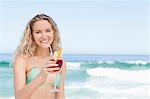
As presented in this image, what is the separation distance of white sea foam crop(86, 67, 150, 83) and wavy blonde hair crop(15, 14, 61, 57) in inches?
161

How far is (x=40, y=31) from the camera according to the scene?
6.24 ft

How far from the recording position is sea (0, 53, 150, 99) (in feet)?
17.8

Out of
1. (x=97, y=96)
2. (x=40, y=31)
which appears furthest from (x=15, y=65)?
(x=97, y=96)

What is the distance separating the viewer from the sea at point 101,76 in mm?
5426

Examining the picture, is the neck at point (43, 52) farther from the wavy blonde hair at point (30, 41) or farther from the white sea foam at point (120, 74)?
the white sea foam at point (120, 74)

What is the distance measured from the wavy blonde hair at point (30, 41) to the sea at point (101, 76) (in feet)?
10.4

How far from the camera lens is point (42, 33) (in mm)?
1895

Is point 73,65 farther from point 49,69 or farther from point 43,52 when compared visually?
point 49,69

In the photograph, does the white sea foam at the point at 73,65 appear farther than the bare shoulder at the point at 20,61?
Yes

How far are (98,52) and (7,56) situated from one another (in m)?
1.35

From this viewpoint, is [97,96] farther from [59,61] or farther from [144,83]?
[59,61]

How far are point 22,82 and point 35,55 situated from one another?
228mm

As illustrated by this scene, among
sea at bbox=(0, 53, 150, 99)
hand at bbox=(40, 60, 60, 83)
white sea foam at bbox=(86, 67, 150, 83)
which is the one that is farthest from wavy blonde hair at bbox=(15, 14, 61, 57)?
white sea foam at bbox=(86, 67, 150, 83)

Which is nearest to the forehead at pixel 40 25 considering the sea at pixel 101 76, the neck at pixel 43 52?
the neck at pixel 43 52
